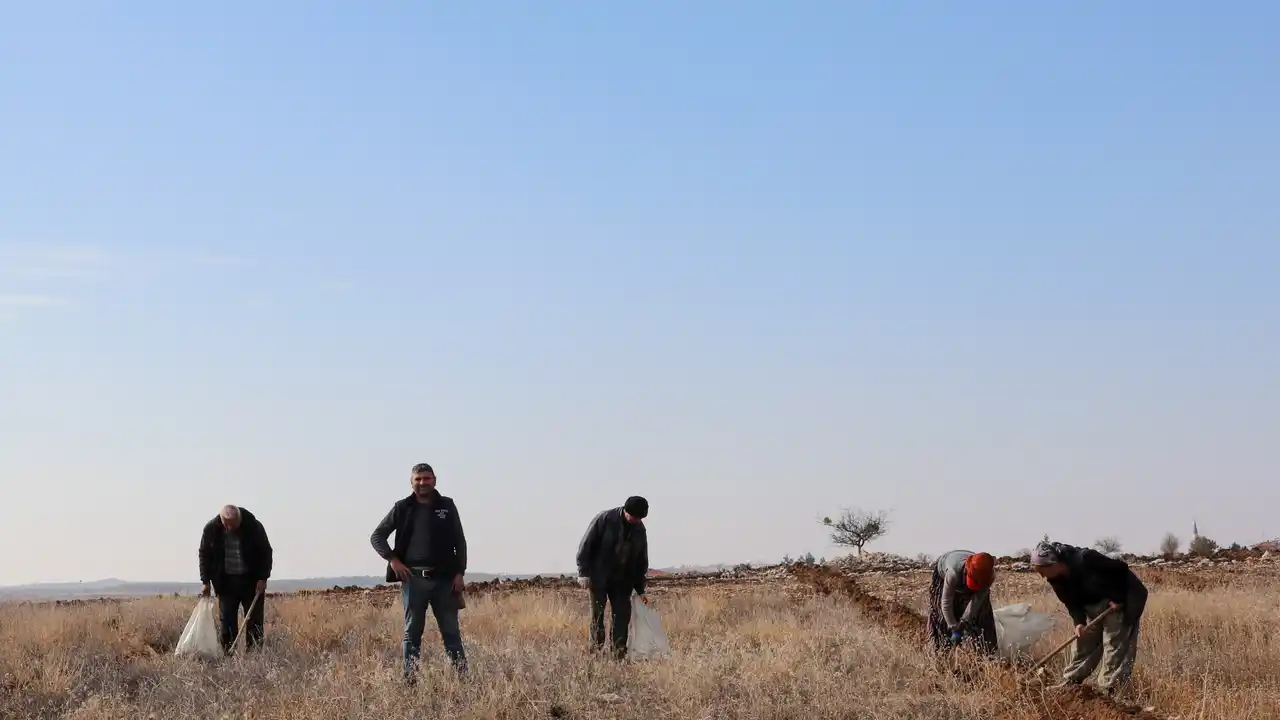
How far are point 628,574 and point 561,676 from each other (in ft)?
5.90

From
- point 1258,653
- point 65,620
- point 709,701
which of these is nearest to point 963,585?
point 709,701

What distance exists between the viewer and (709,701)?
34.8 feet

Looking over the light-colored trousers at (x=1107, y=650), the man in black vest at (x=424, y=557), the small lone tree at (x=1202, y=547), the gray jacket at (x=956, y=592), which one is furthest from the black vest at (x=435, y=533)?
the small lone tree at (x=1202, y=547)

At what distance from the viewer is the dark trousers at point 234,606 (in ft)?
46.0

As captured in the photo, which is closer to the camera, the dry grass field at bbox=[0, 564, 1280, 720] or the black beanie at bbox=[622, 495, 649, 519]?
the dry grass field at bbox=[0, 564, 1280, 720]

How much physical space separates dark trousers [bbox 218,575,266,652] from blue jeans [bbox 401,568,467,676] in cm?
290

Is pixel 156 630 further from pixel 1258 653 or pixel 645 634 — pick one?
pixel 1258 653

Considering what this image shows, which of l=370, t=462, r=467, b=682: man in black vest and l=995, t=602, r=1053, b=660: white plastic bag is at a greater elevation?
l=370, t=462, r=467, b=682: man in black vest

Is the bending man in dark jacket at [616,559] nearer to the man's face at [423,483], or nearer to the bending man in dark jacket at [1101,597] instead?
the man's face at [423,483]

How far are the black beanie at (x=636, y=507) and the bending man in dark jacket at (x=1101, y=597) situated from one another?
3484 millimetres

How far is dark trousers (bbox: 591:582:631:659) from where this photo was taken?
13.0 metres

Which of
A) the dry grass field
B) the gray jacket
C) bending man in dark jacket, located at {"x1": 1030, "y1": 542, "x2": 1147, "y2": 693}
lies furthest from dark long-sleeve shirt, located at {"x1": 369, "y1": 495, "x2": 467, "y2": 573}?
bending man in dark jacket, located at {"x1": 1030, "y1": 542, "x2": 1147, "y2": 693}

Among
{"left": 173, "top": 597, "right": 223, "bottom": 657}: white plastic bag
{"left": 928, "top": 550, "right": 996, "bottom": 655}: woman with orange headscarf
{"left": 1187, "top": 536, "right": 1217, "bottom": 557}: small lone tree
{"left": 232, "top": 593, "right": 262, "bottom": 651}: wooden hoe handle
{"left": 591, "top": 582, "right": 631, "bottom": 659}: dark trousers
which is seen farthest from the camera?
{"left": 1187, "top": 536, "right": 1217, "bottom": 557}: small lone tree

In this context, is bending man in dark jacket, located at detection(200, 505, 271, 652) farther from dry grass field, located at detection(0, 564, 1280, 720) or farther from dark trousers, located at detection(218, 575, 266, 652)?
dry grass field, located at detection(0, 564, 1280, 720)
